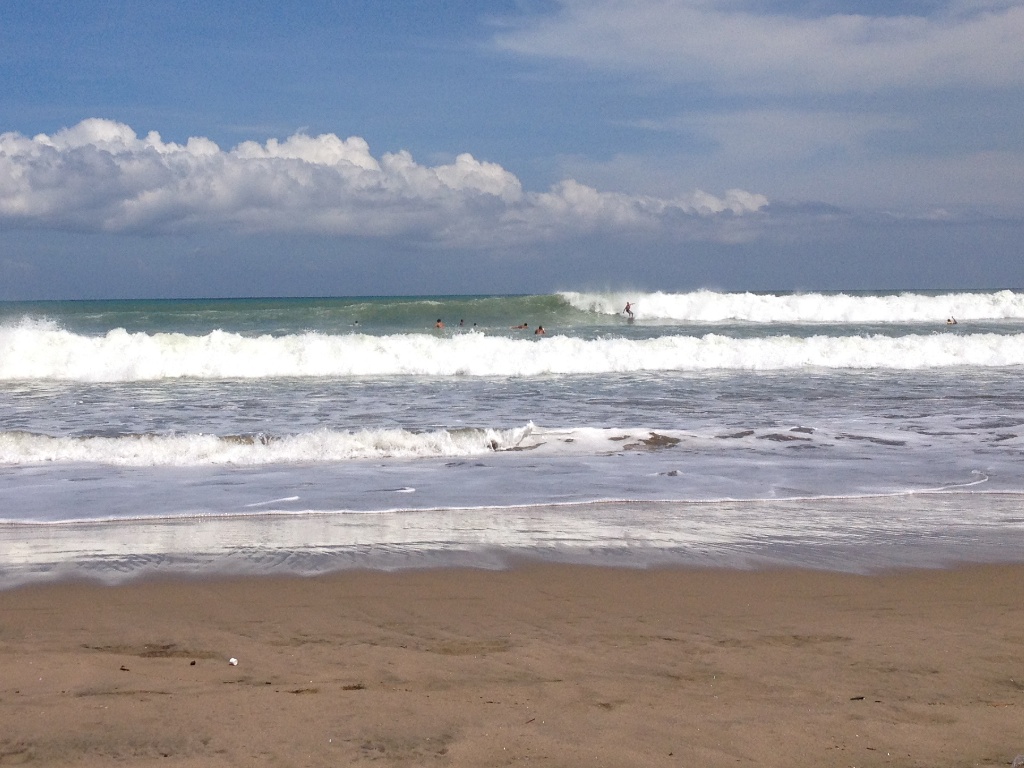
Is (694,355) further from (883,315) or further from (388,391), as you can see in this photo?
(883,315)

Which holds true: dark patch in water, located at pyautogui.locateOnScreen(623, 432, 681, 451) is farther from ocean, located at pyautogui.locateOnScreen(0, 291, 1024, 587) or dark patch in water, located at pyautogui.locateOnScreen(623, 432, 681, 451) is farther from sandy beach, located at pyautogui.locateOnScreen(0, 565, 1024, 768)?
sandy beach, located at pyautogui.locateOnScreen(0, 565, 1024, 768)

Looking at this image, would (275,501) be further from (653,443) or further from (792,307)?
(792,307)

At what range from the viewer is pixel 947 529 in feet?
22.3

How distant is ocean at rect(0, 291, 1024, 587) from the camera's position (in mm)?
6344

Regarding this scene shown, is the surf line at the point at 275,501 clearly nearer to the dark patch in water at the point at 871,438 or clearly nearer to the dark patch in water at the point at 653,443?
the dark patch in water at the point at 653,443

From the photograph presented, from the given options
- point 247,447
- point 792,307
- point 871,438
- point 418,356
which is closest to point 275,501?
point 247,447

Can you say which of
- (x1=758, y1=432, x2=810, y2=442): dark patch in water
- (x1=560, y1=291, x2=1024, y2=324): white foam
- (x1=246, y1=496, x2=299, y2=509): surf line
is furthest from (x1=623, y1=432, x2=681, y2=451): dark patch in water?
(x1=560, y1=291, x2=1024, y2=324): white foam

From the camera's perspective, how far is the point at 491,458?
397 inches

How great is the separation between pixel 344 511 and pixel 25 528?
2.38 m

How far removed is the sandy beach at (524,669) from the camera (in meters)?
3.31

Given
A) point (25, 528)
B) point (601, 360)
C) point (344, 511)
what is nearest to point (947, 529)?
point (344, 511)

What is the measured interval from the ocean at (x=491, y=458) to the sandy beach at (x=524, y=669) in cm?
53

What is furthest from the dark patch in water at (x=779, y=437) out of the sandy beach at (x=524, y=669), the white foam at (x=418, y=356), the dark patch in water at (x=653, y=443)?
the white foam at (x=418, y=356)

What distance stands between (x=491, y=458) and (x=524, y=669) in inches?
237
